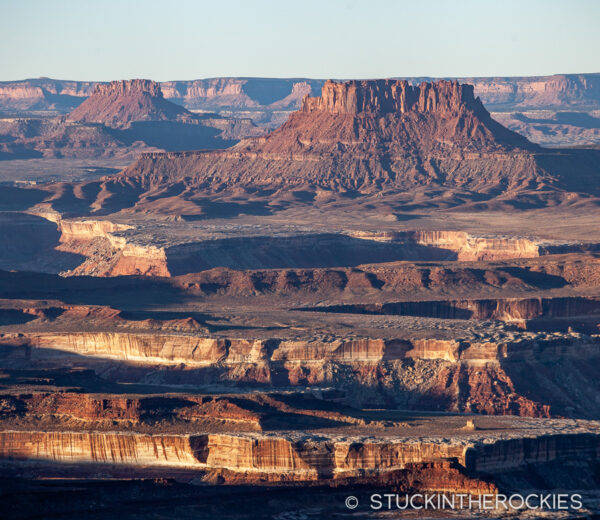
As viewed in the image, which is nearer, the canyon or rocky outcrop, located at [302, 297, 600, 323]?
the canyon

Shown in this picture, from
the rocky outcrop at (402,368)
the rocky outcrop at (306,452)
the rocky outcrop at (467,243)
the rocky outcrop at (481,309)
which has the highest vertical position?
the rocky outcrop at (467,243)

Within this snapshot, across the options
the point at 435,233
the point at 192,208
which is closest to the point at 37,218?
the point at 192,208

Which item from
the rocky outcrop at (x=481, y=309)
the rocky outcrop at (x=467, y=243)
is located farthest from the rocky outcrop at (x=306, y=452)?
the rocky outcrop at (x=467, y=243)

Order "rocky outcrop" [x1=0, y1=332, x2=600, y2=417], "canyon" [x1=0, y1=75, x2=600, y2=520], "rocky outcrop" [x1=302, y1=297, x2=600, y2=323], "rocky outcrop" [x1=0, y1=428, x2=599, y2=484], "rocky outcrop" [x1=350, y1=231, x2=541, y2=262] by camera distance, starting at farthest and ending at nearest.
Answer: "rocky outcrop" [x1=350, y1=231, x2=541, y2=262]
"rocky outcrop" [x1=302, y1=297, x2=600, y2=323]
"rocky outcrop" [x1=0, y1=332, x2=600, y2=417]
"rocky outcrop" [x1=0, y1=428, x2=599, y2=484]
"canyon" [x1=0, y1=75, x2=600, y2=520]

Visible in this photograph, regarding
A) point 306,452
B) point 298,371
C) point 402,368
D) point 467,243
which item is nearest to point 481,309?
point 402,368

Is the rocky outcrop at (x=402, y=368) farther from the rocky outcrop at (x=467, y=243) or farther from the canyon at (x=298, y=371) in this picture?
the rocky outcrop at (x=467, y=243)

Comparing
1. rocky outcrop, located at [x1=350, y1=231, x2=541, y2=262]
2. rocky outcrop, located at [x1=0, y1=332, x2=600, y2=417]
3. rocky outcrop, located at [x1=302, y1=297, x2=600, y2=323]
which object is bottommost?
rocky outcrop, located at [x1=0, y1=332, x2=600, y2=417]

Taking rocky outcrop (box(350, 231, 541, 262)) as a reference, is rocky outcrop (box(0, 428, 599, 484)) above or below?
below

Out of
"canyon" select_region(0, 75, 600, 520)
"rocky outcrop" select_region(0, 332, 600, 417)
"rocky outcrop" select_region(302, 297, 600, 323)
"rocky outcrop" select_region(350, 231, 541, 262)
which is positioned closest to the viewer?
"canyon" select_region(0, 75, 600, 520)

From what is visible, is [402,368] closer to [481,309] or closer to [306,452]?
[481,309]

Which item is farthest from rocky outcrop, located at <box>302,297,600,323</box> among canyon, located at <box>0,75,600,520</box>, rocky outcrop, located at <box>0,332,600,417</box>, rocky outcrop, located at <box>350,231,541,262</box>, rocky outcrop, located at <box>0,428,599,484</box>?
rocky outcrop, located at <box>0,428,599,484</box>

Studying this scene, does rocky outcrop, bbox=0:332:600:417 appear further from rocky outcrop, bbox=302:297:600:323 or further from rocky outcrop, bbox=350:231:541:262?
rocky outcrop, bbox=350:231:541:262
